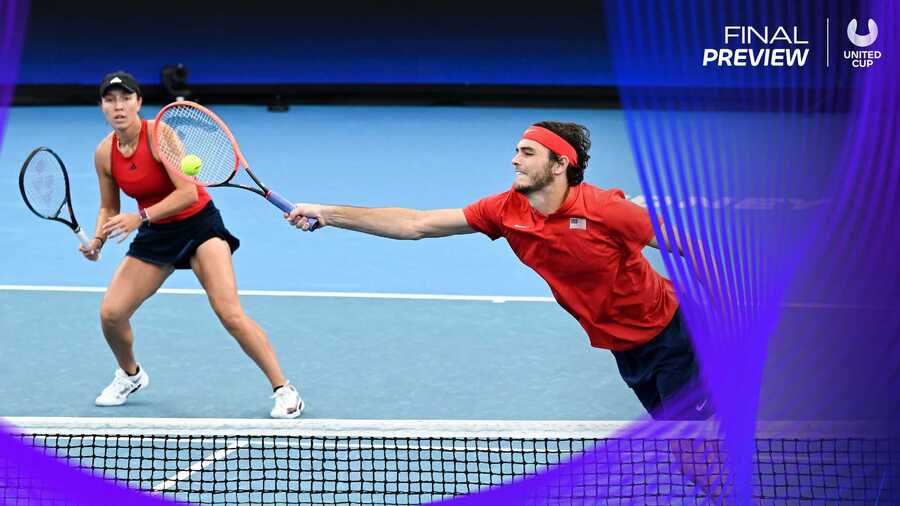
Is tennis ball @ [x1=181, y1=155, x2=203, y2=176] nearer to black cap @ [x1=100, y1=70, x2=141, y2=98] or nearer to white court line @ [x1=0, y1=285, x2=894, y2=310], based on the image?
black cap @ [x1=100, y1=70, x2=141, y2=98]

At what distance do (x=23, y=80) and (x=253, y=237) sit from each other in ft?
26.4

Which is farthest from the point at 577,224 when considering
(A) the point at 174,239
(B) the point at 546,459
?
(A) the point at 174,239

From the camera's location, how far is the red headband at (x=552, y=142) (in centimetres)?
527

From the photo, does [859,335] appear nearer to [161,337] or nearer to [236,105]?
[161,337]

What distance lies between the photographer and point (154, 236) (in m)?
6.77

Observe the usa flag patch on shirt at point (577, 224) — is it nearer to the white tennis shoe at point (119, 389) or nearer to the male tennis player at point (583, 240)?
the male tennis player at point (583, 240)

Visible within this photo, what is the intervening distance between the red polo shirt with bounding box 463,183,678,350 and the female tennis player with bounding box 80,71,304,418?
1829 mm

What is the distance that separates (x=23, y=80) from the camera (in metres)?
17.7

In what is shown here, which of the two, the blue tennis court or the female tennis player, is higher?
the female tennis player

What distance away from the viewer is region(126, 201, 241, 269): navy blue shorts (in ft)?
22.2

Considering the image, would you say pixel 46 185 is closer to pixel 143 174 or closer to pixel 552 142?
pixel 143 174

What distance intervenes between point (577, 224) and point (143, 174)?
2519 millimetres

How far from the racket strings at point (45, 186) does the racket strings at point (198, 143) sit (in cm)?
57
